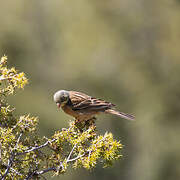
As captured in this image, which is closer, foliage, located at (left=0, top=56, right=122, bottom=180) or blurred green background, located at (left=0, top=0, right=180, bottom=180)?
foliage, located at (left=0, top=56, right=122, bottom=180)

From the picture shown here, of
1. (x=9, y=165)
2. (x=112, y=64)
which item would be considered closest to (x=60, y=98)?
(x=9, y=165)

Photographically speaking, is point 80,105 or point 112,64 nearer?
point 80,105

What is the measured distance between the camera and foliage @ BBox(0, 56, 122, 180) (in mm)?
4055

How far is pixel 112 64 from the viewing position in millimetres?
31844

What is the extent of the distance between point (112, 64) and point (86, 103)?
2470 centimetres

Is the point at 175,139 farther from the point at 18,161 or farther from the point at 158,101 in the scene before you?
the point at 18,161

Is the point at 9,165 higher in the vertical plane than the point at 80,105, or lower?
lower

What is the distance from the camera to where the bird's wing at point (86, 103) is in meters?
7.12

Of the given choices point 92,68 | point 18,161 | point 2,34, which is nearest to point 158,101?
point 92,68

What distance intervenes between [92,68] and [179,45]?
7.14 meters

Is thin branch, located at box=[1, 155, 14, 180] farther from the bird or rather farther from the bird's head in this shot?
the bird's head

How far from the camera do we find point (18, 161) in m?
4.20

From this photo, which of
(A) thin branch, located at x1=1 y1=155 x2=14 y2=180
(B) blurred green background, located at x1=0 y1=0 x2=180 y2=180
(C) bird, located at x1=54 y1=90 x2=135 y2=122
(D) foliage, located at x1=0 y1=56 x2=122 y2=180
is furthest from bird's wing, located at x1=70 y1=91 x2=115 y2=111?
(B) blurred green background, located at x1=0 y1=0 x2=180 y2=180

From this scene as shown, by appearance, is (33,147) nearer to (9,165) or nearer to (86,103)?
(9,165)
